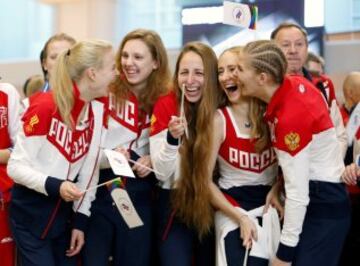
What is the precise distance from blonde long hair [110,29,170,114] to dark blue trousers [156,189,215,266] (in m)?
0.48

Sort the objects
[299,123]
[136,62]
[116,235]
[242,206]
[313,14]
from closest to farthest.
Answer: [299,123]
[242,206]
[116,235]
[136,62]
[313,14]

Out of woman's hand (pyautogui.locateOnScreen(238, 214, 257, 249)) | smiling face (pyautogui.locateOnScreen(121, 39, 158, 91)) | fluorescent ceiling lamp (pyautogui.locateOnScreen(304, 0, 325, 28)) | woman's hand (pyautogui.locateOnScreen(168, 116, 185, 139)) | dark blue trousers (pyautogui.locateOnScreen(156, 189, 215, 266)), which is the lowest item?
dark blue trousers (pyautogui.locateOnScreen(156, 189, 215, 266))

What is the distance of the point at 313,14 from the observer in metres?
5.96

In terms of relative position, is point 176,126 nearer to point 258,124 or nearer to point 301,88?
point 258,124

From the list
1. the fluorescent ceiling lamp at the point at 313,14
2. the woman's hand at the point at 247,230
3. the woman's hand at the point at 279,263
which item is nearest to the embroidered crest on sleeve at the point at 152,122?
the woman's hand at the point at 247,230

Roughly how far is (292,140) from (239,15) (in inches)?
39.6

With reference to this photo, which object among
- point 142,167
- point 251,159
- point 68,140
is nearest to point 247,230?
point 251,159

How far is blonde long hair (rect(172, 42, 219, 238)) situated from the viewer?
229 centimetres

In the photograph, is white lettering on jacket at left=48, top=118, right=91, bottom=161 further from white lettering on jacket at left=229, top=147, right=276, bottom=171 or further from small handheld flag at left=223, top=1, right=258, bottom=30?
small handheld flag at left=223, top=1, right=258, bottom=30

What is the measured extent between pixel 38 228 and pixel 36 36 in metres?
5.39

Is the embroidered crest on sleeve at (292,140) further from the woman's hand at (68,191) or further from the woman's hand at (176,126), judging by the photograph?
the woman's hand at (68,191)

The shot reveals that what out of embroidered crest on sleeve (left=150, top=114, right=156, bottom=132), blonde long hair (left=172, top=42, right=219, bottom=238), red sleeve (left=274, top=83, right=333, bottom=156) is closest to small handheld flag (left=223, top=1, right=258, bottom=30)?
blonde long hair (left=172, top=42, right=219, bottom=238)

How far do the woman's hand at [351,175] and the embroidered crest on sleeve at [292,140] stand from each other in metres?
0.31

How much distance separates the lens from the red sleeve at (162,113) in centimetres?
230
